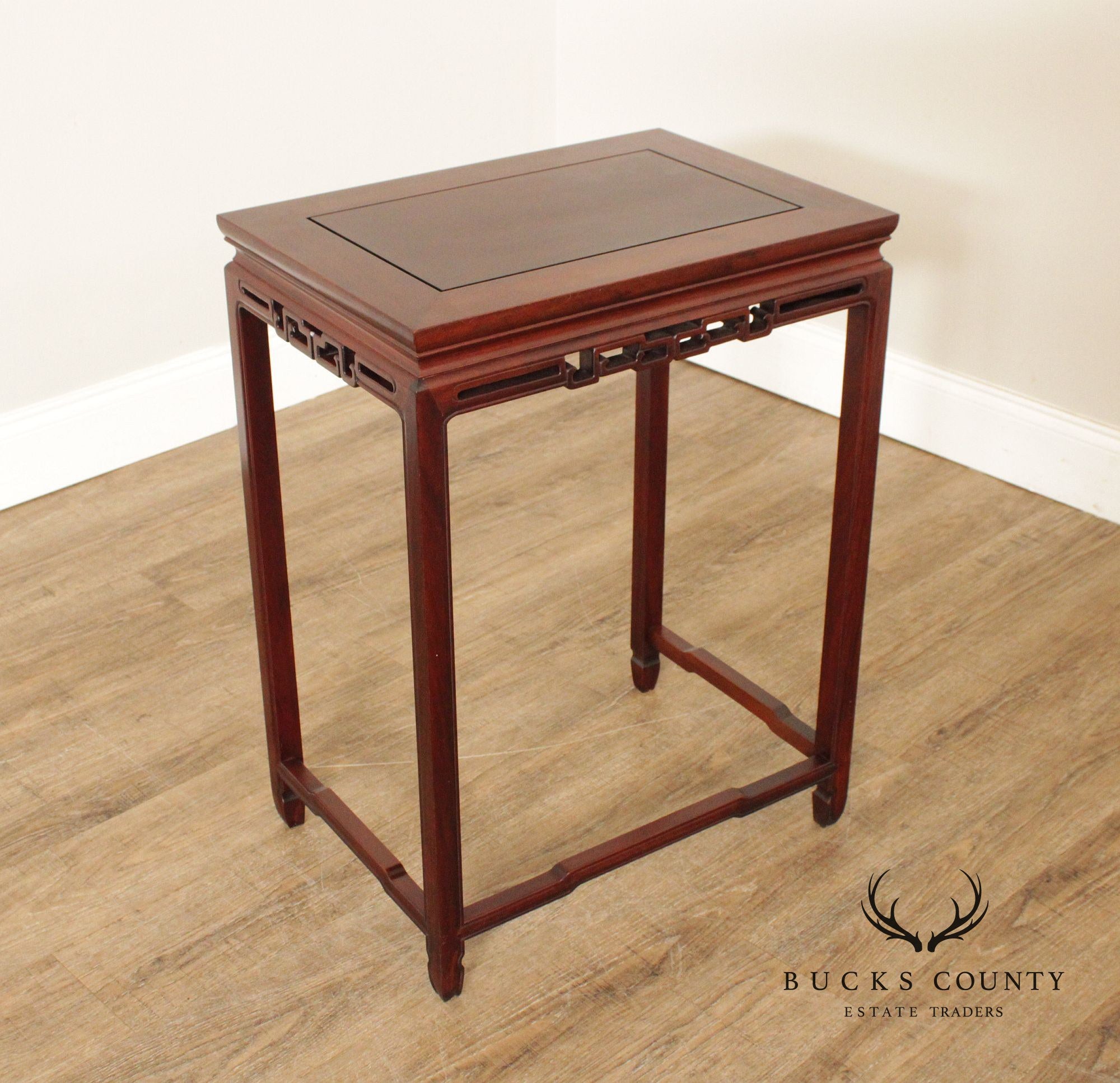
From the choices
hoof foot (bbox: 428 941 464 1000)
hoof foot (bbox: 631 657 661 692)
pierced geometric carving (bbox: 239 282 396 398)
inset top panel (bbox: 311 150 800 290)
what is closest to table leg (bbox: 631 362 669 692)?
hoof foot (bbox: 631 657 661 692)

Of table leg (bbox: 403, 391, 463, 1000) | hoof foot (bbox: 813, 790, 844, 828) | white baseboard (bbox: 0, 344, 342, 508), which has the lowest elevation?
hoof foot (bbox: 813, 790, 844, 828)

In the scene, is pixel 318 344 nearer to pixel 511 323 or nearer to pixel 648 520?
pixel 511 323

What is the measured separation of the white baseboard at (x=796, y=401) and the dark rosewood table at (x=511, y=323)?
3.35 feet

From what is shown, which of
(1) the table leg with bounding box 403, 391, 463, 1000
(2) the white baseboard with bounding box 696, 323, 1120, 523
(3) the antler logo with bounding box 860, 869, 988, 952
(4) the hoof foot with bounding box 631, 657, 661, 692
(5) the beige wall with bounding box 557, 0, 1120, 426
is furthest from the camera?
(2) the white baseboard with bounding box 696, 323, 1120, 523

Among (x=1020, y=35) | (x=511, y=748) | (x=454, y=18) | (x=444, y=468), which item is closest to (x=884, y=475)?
(x=1020, y=35)

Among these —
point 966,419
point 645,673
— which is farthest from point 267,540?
point 966,419

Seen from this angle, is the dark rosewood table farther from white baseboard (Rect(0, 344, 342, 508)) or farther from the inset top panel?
white baseboard (Rect(0, 344, 342, 508))

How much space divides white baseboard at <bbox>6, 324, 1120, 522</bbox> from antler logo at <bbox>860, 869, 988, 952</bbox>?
1083 mm

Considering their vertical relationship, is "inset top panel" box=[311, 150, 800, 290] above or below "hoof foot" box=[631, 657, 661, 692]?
above

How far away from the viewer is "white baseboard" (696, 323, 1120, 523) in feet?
8.37

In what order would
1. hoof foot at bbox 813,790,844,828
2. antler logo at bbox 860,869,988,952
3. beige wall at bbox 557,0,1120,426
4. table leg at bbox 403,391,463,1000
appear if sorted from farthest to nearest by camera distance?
beige wall at bbox 557,0,1120,426
hoof foot at bbox 813,790,844,828
antler logo at bbox 860,869,988,952
table leg at bbox 403,391,463,1000

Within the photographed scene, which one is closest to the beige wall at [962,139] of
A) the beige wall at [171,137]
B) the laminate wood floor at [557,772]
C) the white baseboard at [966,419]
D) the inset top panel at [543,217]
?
the white baseboard at [966,419]

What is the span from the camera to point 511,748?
6.56 ft

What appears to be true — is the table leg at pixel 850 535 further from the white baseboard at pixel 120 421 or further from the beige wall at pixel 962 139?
the white baseboard at pixel 120 421
